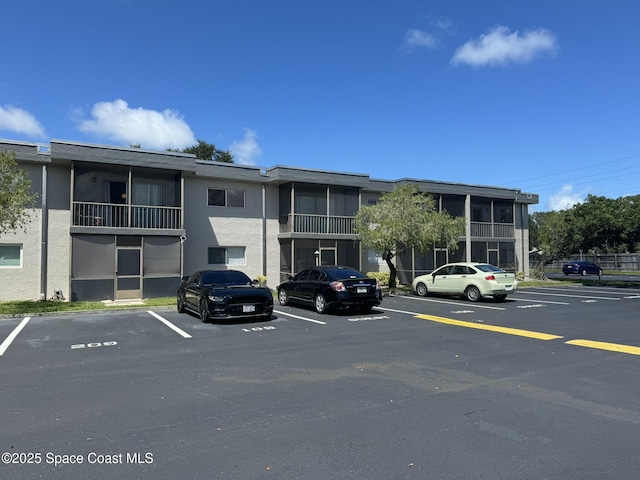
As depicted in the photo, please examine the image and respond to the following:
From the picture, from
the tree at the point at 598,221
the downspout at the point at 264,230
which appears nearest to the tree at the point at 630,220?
the tree at the point at 598,221

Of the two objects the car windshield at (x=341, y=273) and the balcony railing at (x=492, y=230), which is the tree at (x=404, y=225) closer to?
the car windshield at (x=341, y=273)

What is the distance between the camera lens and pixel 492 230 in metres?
29.1

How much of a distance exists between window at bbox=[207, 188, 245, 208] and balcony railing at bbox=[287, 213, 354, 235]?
2552 mm

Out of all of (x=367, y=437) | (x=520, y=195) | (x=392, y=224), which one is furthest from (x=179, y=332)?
(x=520, y=195)

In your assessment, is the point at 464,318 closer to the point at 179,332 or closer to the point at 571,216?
the point at 179,332

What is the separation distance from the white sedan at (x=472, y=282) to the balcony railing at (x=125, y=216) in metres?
11.3

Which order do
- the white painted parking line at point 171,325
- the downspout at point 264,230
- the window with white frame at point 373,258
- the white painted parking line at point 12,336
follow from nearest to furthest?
the white painted parking line at point 12,336 → the white painted parking line at point 171,325 → the downspout at point 264,230 → the window with white frame at point 373,258

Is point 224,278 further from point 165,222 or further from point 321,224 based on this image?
point 321,224

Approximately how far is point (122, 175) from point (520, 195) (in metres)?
25.6

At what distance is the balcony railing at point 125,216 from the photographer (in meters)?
17.4

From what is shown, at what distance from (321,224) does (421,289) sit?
19.7ft

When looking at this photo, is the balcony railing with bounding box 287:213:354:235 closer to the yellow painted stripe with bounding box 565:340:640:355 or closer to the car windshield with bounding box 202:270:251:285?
the car windshield with bounding box 202:270:251:285

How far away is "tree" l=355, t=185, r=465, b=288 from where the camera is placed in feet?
65.1

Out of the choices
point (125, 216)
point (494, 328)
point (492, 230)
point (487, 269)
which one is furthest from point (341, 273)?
point (492, 230)
